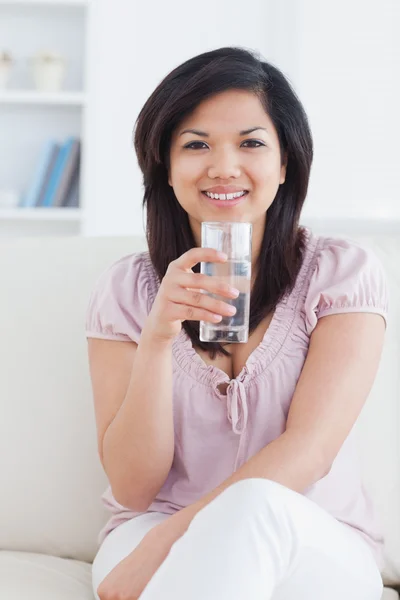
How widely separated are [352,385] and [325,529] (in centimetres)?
31

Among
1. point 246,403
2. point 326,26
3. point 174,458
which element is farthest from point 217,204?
point 326,26

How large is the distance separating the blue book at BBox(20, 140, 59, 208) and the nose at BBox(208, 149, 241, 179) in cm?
274

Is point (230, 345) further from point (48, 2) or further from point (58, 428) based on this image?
point (48, 2)

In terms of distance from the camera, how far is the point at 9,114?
4.16 meters

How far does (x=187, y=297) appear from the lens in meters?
1.18

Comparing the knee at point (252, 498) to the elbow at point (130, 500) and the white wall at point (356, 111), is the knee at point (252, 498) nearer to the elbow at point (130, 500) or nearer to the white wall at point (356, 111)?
the elbow at point (130, 500)

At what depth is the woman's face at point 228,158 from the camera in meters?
1.41

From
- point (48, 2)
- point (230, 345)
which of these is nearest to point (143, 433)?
point (230, 345)

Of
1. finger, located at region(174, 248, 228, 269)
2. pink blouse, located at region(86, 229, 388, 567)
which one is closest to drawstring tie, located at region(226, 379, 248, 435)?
pink blouse, located at region(86, 229, 388, 567)

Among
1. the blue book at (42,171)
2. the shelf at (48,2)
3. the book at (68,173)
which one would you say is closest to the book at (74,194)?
the book at (68,173)

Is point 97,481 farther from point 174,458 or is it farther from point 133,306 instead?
point 133,306

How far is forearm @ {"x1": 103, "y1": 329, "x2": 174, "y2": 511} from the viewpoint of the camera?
52.4 inches

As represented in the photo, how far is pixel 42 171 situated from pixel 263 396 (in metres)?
2.84

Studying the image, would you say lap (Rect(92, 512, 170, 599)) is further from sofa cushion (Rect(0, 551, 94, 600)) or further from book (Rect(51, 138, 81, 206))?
book (Rect(51, 138, 81, 206))
